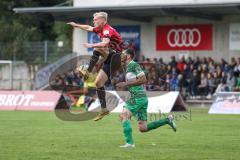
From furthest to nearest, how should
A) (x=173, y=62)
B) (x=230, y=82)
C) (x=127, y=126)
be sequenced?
(x=173, y=62)
(x=230, y=82)
(x=127, y=126)

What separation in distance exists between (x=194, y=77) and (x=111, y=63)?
808 inches

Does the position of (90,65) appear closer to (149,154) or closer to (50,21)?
(149,154)

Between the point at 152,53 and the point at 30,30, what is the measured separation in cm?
1845

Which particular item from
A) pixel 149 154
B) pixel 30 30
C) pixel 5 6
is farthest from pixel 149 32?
pixel 149 154

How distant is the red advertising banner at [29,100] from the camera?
34.0m

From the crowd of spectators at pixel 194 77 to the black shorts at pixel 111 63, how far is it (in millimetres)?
18086

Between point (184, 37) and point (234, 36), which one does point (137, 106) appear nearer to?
point (234, 36)

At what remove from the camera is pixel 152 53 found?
143 feet

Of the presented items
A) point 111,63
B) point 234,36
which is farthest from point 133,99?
point 234,36

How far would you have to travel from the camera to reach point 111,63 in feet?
56.9

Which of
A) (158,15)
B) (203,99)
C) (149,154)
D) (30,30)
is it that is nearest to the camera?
(149,154)

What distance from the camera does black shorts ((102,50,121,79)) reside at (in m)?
17.1

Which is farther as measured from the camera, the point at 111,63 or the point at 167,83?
the point at 167,83

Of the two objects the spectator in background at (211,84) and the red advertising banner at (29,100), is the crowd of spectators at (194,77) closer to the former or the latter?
the spectator in background at (211,84)
